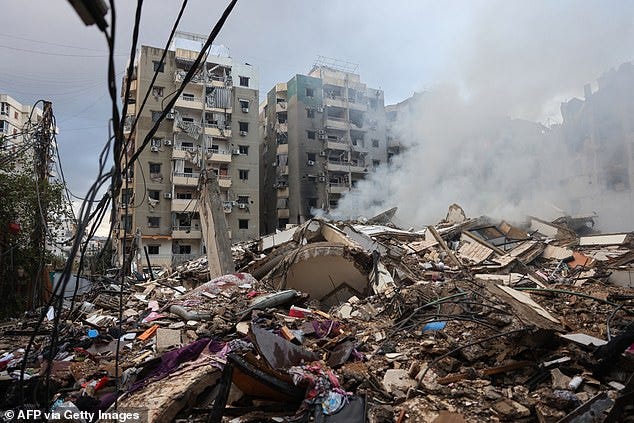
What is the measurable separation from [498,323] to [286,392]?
2767 mm

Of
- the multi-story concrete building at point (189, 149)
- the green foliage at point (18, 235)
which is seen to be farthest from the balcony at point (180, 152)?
the green foliage at point (18, 235)

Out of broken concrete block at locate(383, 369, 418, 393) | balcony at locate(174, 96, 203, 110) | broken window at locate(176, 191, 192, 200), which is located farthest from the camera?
balcony at locate(174, 96, 203, 110)

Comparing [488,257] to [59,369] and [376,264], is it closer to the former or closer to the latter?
[376,264]

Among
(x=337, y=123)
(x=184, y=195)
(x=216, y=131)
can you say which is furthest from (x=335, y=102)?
(x=184, y=195)

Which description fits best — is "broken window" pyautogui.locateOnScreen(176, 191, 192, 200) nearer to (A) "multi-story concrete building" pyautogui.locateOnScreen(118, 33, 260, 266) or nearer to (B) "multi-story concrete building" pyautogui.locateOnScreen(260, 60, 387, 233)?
(A) "multi-story concrete building" pyautogui.locateOnScreen(118, 33, 260, 266)

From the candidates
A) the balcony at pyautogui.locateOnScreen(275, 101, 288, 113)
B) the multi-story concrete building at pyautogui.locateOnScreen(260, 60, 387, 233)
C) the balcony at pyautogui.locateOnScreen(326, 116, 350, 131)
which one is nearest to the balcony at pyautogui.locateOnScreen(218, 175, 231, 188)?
the multi-story concrete building at pyautogui.locateOnScreen(260, 60, 387, 233)

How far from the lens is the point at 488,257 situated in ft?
43.5

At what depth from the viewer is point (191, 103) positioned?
30.3 m

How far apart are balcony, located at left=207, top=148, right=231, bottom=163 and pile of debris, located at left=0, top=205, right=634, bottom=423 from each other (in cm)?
2265

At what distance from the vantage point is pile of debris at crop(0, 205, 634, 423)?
11.1 ft

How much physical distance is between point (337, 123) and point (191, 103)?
502 inches

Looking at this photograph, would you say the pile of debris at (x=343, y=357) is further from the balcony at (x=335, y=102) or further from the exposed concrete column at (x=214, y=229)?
the balcony at (x=335, y=102)

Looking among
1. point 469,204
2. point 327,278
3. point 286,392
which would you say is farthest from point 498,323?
point 469,204

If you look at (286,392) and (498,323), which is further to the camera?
(498,323)
